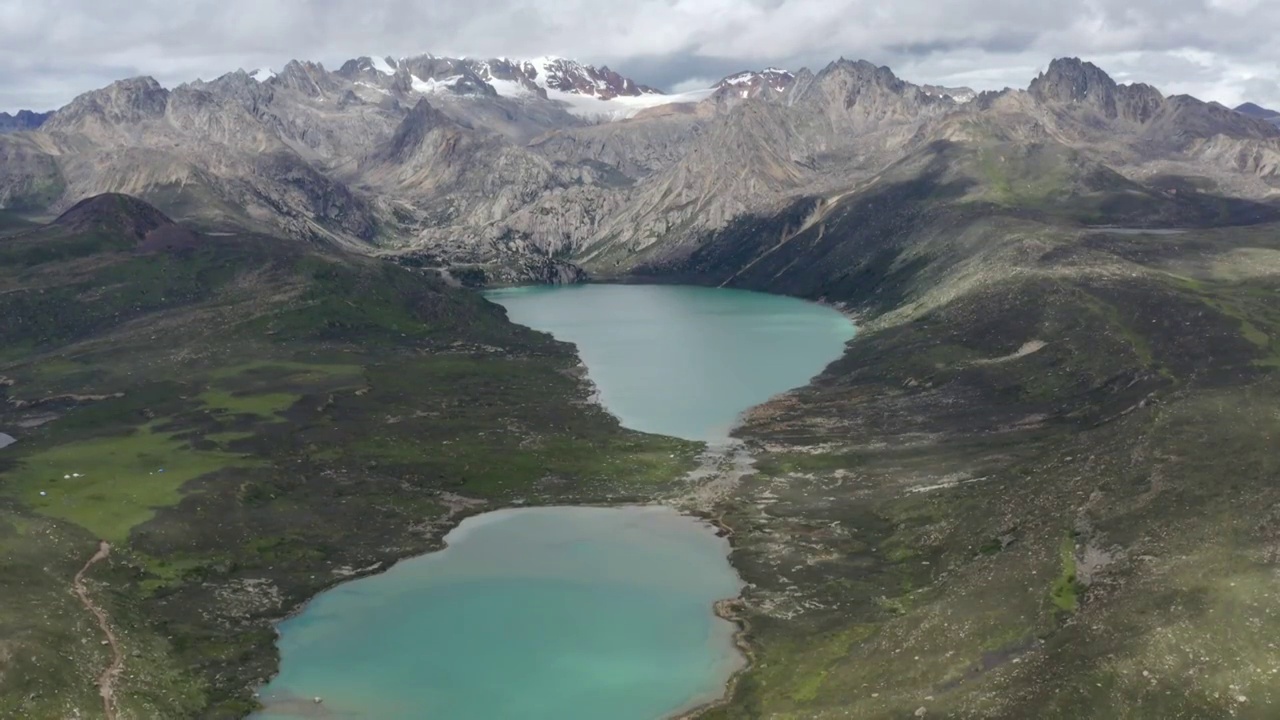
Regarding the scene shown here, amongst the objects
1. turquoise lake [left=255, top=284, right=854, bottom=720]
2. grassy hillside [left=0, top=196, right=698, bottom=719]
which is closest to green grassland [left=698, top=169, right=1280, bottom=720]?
turquoise lake [left=255, top=284, right=854, bottom=720]

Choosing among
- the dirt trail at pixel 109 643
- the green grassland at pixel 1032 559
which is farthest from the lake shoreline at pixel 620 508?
the dirt trail at pixel 109 643

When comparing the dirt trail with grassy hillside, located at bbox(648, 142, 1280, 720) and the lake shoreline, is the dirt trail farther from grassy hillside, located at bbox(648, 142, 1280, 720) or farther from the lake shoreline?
grassy hillside, located at bbox(648, 142, 1280, 720)

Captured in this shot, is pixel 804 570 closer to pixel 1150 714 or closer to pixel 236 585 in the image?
pixel 1150 714

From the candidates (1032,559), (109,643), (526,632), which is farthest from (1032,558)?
(109,643)

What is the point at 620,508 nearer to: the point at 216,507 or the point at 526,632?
the point at 526,632

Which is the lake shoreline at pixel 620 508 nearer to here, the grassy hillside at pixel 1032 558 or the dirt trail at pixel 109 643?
the grassy hillside at pixel 1032 558

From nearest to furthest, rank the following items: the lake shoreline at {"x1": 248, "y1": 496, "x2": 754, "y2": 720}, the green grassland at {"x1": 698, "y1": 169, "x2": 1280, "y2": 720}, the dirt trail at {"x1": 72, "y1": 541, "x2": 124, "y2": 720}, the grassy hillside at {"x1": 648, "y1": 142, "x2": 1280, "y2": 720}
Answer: the green grassland at {"x1": 698, "y1": 169, "x2": 1280, "y2": 720} → the grassy hillside at {"x1": 648, "y1": 142, "x2": 1280, "y2": 720} → the dirt trail at {"x1": 72, "y1": 541, "x2": 124, "y2": 720} → the lake shoreline at {"x1": 248, "y1": 496, "x2": 754, "y2": 720}

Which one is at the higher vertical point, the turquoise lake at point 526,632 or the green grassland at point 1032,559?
the green grassland at point 1032,559

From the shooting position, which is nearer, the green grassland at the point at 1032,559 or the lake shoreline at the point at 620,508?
the green grassland at the point at 1032,559

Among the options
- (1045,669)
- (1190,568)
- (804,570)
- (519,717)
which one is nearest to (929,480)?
(804,570)
